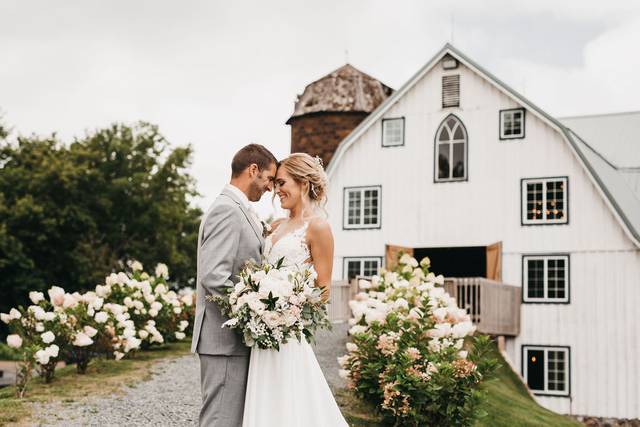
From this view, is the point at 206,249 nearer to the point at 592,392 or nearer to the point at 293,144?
the point at 592,392

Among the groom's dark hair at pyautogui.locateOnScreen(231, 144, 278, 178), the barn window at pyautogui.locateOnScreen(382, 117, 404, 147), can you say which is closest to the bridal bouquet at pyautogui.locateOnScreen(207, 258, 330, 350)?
the groom's dark hair at pyautogui.locateOnScreen(231, 144, 278, 178)

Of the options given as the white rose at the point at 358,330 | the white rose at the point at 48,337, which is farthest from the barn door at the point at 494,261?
the white rose at the point at 48,337

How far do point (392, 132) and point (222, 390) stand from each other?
2169 centimetres

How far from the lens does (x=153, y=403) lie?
A: 34.3ft

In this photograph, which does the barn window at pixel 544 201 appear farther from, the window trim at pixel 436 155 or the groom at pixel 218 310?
the groom at pixel 218 310

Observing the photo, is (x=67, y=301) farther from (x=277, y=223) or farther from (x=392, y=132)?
(x=392, y=132)

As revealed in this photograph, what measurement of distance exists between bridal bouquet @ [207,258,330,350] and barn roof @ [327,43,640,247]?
62.9 ft

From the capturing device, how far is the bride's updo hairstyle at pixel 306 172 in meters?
6.01

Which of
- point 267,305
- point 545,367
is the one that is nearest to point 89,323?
point 267,305

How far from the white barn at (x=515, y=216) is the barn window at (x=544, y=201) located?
0.03m

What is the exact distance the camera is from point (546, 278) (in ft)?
77.8

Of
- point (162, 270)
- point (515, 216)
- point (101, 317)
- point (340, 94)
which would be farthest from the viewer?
point (340, 94)

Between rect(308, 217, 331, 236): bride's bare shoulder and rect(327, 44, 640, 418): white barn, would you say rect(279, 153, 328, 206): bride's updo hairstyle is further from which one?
rect(327, 44, 640, 418): white barn

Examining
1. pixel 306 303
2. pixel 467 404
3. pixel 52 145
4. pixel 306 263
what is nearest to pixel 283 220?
pixel 306 263
